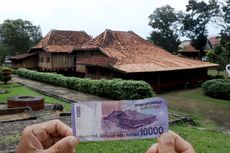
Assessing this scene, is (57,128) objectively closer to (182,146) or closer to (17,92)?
(182,146)

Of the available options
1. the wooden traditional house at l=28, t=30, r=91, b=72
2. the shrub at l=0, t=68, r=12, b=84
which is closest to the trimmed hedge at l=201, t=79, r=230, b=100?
the wooden traditional house at l=28, t=30, r=91, b=72

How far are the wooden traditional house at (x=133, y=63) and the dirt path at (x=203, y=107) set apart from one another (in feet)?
6.62

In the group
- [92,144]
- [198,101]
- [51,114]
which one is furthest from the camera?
[198,101]

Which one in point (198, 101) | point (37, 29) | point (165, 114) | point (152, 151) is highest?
point (37, 29)

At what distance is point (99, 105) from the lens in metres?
1.34

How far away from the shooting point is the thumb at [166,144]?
119 cm

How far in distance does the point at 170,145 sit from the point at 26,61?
38.2 m

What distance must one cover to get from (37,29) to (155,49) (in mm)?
34176

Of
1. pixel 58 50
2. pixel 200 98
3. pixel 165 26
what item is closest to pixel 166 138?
pixel 200 98

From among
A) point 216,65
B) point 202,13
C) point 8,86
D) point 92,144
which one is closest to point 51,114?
point 92,144

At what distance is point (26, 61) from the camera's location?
37688 millimetres

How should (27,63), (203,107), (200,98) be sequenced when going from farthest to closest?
1. (27,63)
2. (200,98)
3. (203,107)

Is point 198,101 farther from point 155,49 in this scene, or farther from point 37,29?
point 37,29

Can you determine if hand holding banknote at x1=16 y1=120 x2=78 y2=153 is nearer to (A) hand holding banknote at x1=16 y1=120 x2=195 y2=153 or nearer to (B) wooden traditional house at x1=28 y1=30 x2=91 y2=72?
(A) hand holding banknote at x1=16 y1=120 x2=195 y2=153
